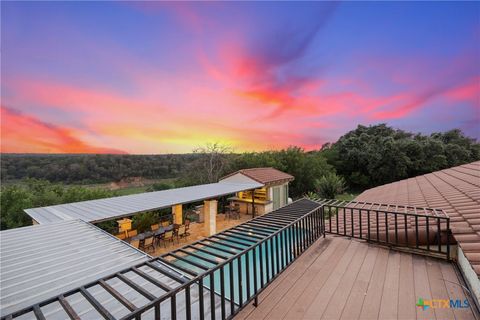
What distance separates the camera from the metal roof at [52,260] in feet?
7.20

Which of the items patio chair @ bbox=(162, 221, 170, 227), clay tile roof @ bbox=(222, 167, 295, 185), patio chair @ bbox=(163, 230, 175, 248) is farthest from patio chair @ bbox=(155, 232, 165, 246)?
clay tile roof @ bbox=(222, 167, 295, 185)

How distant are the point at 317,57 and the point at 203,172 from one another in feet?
40.6

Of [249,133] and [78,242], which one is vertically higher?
[249,133]

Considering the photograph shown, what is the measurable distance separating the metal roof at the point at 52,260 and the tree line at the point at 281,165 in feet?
31.5

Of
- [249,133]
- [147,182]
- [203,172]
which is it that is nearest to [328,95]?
[249,133]

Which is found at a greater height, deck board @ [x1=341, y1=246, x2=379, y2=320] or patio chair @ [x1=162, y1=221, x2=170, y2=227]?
deck board @ [x1=341, y1=246, x2=379, y2=320]

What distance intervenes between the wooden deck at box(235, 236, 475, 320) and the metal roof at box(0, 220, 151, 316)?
6.23 feet

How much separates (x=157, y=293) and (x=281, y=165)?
1776 cm

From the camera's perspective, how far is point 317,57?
960 cm

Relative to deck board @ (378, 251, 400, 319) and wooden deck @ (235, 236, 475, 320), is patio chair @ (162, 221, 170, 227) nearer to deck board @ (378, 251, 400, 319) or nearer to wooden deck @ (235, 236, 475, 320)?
wooden deck @ (235, 236, 475, 320)

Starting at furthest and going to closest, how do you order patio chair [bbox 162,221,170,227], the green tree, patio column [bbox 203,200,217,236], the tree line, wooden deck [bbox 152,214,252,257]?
the green tree → the tree line → patio chair [bbox 162,221,170,227] → patio column [bbox 203,200,217,236] → wooden deck [bbox 152,214,252,257]

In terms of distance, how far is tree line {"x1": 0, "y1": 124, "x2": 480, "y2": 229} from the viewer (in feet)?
44.8

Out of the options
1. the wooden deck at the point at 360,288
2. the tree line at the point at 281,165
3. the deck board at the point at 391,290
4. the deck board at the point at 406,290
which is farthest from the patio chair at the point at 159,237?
the deck board at the point at 406,290

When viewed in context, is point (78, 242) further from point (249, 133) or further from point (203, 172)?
point (249, 133)
